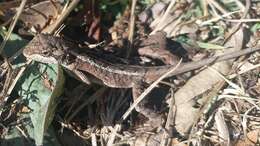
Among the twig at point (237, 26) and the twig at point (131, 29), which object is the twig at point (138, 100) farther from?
the twig at point (237, 26)

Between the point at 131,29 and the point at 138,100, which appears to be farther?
the point at 131,29

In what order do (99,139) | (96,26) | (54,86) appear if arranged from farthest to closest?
(96,26)
(99,139)
(54,86)

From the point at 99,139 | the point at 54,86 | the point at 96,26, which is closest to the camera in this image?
the point at 54,86

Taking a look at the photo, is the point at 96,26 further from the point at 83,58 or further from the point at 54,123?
the point at 54,123

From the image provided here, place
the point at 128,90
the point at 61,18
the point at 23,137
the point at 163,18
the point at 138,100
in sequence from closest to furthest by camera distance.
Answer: the point at 23,137 < the point at 138,100 < the point at 61,18 < the point at 128,90 < the point at 163,18

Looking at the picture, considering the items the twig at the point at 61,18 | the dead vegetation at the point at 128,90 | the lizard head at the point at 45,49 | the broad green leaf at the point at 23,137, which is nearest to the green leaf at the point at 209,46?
the dead vegetation at the point at 128,90

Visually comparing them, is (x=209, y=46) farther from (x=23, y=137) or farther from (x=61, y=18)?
(x=23, y=137)

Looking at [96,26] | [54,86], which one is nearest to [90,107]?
[54,86]

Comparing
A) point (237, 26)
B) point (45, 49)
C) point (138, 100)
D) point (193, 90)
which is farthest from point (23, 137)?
point (237, 26)
